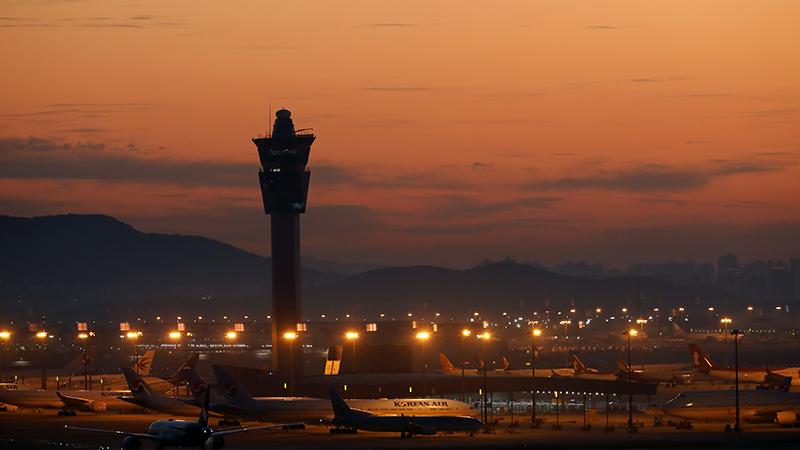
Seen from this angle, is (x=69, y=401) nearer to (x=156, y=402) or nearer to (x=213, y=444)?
(x=156, y=402)

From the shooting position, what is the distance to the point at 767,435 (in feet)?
331

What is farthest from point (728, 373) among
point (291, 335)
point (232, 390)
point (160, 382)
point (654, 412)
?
point (232, 390)

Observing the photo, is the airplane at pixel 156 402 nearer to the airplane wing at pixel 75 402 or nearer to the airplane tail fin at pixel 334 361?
the airplane wing at pixel 75 402

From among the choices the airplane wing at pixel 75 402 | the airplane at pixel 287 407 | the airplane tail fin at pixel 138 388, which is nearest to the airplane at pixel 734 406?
the airplane at pixel 287 407

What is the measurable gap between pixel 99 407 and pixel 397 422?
42635 millimetres

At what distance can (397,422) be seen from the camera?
106 metres

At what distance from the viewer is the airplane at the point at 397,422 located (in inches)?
4156

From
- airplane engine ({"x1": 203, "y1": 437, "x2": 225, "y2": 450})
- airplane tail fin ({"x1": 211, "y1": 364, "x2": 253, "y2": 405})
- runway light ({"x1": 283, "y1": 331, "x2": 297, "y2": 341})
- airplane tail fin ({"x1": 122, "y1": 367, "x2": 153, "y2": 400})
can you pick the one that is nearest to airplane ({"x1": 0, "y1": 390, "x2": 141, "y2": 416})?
airplane tail fin ({"x1": 122, "y1": 367, "x2": 153, "y2": 400})

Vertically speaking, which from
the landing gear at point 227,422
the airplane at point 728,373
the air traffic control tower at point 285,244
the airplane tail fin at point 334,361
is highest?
the air traffic control tower at point 285,244

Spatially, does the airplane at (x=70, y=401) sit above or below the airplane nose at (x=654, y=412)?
above

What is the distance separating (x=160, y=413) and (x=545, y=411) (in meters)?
37.7

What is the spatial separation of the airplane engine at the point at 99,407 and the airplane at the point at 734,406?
5543 centimetres

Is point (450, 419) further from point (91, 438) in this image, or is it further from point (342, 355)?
point (342, 355)

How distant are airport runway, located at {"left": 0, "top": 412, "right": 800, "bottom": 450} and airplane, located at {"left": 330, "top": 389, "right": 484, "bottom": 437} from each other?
2.57 ft
